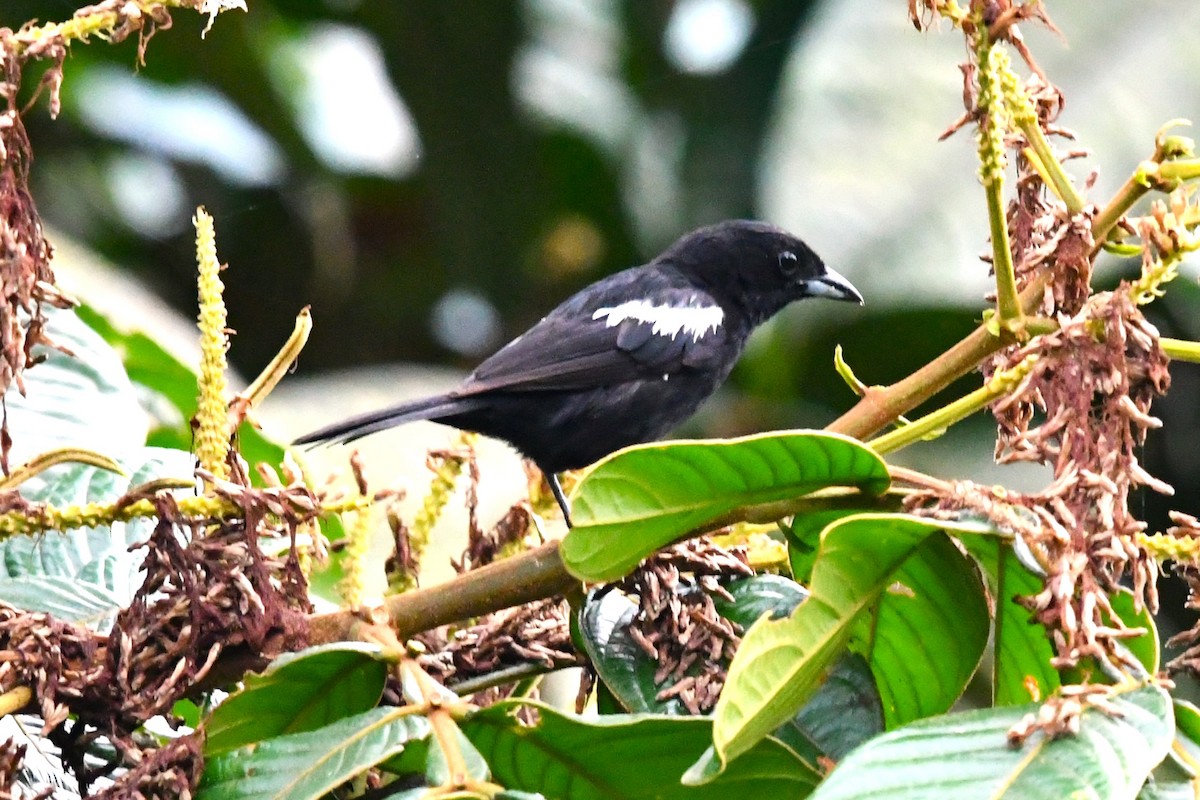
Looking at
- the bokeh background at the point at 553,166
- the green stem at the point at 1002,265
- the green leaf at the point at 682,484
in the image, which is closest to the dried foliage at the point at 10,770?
the green leaf at the point at 682,484

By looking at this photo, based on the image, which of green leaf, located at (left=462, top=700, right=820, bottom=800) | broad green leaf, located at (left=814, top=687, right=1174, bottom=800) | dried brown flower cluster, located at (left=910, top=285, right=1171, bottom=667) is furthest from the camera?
green leaf, located at (left=462, top=700, right=820, bottom=800)

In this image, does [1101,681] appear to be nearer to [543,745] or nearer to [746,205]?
[543,745]

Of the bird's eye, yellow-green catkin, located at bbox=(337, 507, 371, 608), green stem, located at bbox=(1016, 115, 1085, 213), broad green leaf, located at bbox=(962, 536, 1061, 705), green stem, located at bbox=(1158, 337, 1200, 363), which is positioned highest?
green stem, located at bbox=(1016, 115, 1085, 213)

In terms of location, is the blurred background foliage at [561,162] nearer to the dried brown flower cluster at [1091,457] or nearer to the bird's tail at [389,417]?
the bird's tail at [389,417]

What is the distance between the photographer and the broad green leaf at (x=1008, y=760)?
1.09 meters

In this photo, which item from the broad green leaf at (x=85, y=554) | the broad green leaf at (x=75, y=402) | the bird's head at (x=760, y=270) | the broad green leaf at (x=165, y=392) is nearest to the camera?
the broad green leaf at (x=85, y=554)

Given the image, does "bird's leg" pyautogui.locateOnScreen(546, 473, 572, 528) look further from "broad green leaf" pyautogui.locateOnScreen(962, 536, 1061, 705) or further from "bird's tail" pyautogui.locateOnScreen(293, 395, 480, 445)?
"broad green leaf" pyautogui.locateOnScreen(962, 536, 1061, 705)

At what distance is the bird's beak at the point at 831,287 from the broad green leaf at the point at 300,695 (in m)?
2.22

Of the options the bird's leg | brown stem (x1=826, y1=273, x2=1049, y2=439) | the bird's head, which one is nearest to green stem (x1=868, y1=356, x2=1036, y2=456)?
brown stem (x1=826, y1=273, x2=1049, y2=439)

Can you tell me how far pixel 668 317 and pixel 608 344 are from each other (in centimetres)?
19

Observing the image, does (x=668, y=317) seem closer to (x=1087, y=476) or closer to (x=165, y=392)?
Answer: (x=165, y=392)

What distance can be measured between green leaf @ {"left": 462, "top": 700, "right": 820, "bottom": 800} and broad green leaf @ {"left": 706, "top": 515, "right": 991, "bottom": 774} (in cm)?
8

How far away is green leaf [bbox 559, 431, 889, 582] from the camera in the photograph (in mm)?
1302

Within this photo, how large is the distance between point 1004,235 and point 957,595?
36 centimetres
